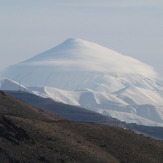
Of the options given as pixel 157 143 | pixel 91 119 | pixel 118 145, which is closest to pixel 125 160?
pixel 118 145

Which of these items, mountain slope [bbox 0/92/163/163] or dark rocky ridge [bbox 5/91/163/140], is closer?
mountain slope [bbox 0/92/163/163]

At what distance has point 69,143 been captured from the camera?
4284 cm

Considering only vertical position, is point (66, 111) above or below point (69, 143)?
below

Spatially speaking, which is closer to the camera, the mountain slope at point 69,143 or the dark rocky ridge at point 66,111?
the mountain slope at point 69,143

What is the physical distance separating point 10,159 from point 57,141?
410 centimetres

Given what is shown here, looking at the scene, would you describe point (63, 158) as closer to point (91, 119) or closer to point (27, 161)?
point (27, 161)

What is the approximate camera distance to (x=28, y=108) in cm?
5391

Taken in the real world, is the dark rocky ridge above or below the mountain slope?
below

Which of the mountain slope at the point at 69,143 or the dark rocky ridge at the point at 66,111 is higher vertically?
the mountain slope at the point at 69,143

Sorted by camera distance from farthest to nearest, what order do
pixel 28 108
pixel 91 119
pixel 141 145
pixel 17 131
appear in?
pixel 91 119
pixel 28 108
pixel 141 145
pixel 17 131

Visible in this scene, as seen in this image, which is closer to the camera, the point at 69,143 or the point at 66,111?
the point at 69,143

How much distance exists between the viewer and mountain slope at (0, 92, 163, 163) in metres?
40.8

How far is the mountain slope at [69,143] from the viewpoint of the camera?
1608 inches

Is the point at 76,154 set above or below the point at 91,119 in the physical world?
above
